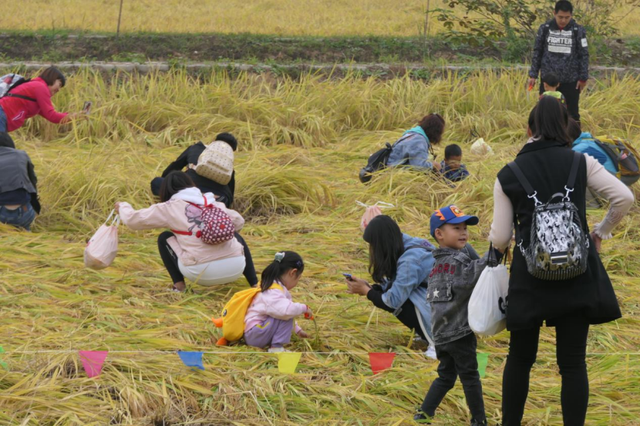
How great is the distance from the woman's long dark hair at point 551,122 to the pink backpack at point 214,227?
2339 mm

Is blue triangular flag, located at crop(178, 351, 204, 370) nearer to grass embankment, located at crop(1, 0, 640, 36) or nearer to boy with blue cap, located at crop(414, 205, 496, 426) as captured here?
boy with blue cap, located at crop(414, 205, 496, 426)

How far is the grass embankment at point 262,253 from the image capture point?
3975 millimetres

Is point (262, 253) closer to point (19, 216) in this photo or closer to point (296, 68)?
point (19, 216)

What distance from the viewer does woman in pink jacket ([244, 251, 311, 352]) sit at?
4609mm

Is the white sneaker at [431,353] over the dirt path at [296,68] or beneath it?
beneath

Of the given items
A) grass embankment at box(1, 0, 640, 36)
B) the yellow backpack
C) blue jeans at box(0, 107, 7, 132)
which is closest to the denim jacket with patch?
the yellow backpack

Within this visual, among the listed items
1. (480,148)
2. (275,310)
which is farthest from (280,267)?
(480,148)

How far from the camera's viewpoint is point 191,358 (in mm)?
4176

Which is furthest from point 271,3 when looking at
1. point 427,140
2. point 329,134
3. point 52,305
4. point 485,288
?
point 485,288

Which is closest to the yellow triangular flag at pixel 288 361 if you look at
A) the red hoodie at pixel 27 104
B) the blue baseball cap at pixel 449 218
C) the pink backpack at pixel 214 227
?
the blue baseball cap at pixel 449 218

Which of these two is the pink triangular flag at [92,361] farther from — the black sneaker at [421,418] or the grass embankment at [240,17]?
the grass embankment at [240,17]

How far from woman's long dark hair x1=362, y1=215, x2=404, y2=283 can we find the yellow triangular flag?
24.1 inches

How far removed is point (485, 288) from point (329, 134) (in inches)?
249

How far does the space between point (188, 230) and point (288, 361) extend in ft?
4.74
